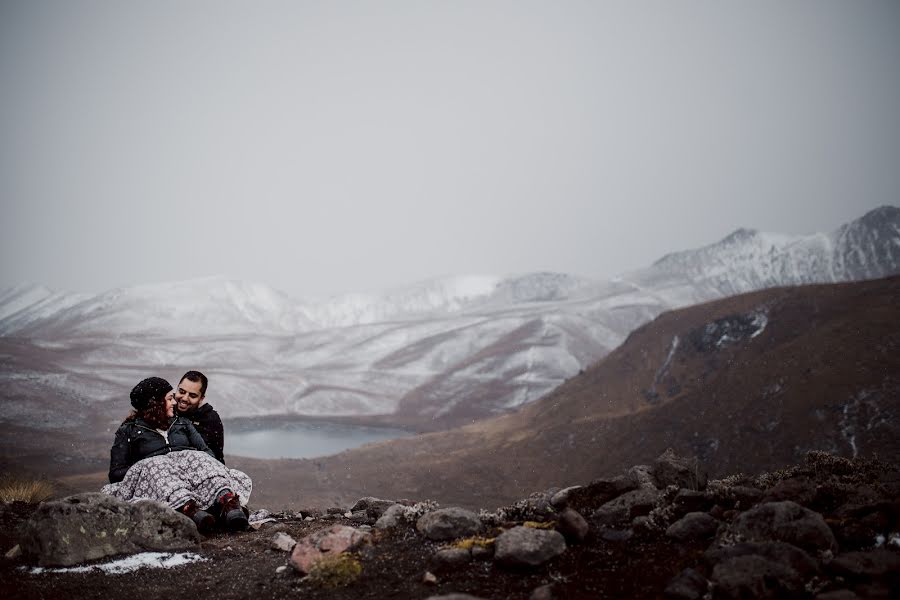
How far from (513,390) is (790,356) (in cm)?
5403

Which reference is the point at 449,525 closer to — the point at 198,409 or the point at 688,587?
the point at 688,587

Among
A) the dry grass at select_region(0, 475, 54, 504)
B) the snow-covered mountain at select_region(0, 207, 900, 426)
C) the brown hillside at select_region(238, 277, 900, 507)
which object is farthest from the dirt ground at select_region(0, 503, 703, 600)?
the snow-covered mountain at select_region(0, 207, 900, 426)

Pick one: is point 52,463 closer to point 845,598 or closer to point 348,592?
point 348,592

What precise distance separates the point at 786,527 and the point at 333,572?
15.1 feet

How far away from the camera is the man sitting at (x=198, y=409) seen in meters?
7.73

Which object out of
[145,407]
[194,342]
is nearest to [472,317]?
[194,342]

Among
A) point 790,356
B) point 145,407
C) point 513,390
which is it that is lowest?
point 513,390

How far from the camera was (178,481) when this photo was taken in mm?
7129

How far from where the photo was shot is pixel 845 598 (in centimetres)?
370

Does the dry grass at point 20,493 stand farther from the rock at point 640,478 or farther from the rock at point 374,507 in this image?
the rock at point 640,478

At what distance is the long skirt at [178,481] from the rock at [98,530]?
0.29m

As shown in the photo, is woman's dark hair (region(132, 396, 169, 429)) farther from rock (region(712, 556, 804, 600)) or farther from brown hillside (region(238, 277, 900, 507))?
brown hillside (region(238, 277, 900, 507))

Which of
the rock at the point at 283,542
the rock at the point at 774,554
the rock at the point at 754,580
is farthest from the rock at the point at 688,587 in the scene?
the rock at the point at 283,542

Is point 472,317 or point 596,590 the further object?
point 472,317
